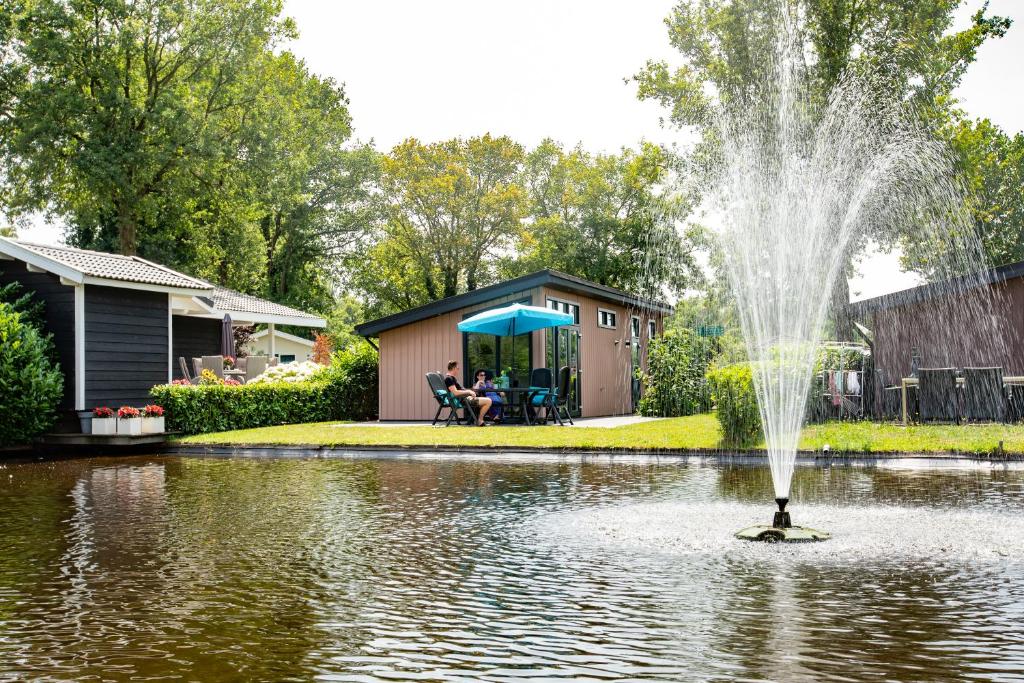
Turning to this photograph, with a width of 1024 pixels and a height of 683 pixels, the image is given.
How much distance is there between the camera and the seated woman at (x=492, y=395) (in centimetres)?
2188

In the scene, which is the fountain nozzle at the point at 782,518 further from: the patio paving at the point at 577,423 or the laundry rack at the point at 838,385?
the patio paving at the point at 577,423

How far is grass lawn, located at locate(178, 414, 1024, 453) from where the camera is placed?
49.2 ft

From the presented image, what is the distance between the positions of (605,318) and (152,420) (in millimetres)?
13483

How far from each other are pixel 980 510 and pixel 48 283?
1839 centimetres

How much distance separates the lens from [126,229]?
115ft

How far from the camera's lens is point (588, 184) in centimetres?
5472

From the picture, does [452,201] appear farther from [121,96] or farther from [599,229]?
[121,96]

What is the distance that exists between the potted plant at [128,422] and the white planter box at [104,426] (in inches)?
4.7

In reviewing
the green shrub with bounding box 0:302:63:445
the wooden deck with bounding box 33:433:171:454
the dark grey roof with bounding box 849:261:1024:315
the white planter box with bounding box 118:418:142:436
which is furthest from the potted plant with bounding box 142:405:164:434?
the dark grey roof with bounding box 849:261:1024:315

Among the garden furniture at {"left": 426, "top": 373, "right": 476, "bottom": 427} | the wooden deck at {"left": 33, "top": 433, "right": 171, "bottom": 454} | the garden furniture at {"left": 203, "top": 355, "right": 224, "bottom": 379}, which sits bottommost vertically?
the wooden deck at {"left": 33, "top": 433, "right": 171, "bottom": 454}

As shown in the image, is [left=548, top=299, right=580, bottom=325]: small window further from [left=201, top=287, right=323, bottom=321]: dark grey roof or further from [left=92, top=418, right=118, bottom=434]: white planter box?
[left=201, top=287, right=323, bottom=321]: dark grey roof

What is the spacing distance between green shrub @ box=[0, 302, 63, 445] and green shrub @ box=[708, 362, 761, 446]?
12.9 metres

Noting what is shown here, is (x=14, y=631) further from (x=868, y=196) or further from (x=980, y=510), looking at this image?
(x=868, y=196)

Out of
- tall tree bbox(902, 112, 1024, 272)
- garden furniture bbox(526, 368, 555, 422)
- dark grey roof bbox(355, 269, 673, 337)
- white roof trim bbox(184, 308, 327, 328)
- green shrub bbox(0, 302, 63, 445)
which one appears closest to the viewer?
green shrub bbox(0, 302, 63, 445)
